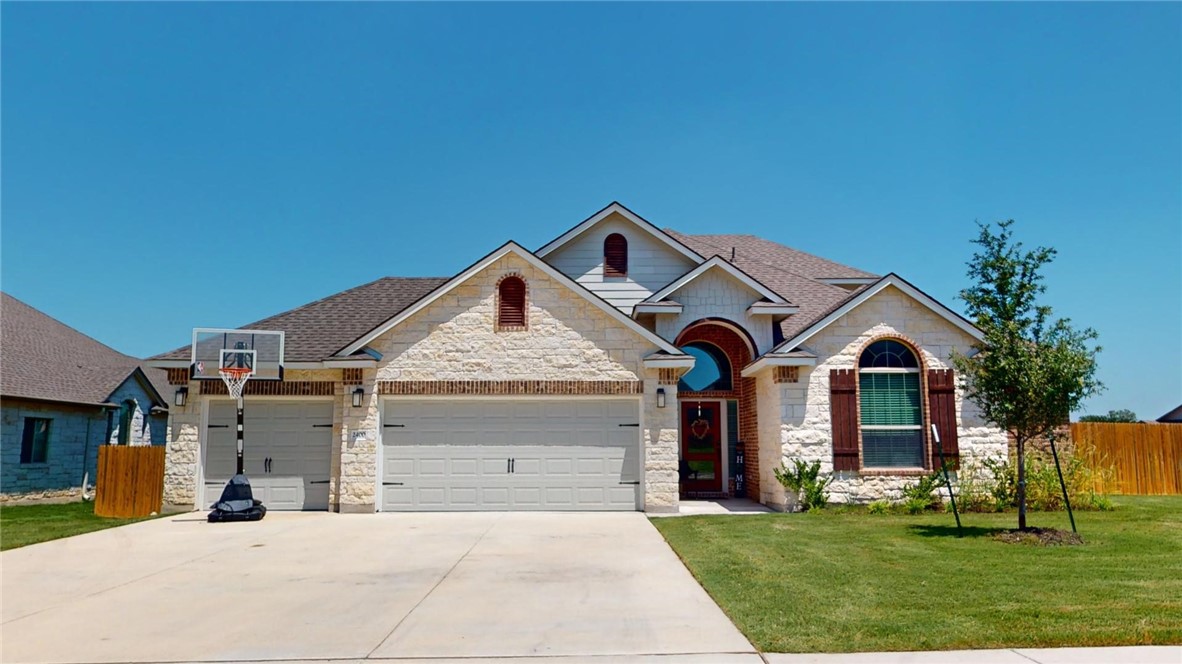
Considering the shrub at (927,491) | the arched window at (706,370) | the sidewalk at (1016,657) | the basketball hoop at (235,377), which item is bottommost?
the sidewalk at (1016,657)

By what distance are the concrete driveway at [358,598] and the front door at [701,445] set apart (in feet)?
19.5

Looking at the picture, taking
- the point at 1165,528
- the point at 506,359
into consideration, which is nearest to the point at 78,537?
the point at 506,359

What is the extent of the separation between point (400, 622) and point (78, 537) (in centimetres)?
896

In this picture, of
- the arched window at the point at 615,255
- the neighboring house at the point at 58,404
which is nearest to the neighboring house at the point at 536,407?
the arched window at the point at 615,255

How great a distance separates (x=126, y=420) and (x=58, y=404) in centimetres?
383

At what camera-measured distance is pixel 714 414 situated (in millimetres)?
18406

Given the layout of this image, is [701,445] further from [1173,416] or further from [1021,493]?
[1173,416]

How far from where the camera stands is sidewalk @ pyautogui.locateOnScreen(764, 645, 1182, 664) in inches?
215

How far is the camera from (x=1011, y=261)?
11625 mm

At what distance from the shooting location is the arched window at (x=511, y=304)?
15633mm

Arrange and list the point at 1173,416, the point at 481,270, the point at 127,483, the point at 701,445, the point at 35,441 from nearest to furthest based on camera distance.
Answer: the point at 127,483 → the point at 481,270 → the point at 701,445 → the point at 35,441 → the point at 1173,416

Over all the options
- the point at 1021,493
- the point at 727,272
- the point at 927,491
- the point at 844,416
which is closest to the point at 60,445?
the point at 727,272

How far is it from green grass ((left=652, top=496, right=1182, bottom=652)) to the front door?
499cm

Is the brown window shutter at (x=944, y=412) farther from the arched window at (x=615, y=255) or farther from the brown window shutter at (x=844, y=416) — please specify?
the arched window at (x=615, y=255)
